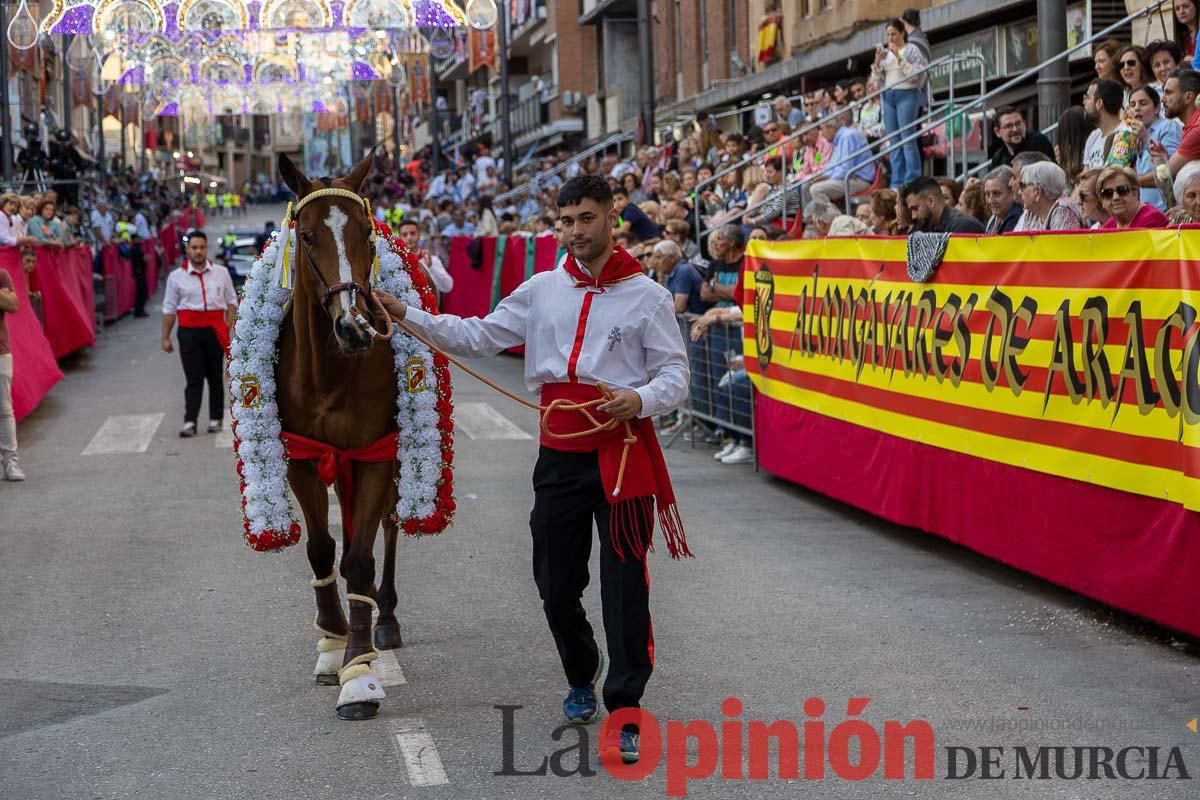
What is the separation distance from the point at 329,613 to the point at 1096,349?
12.5ft

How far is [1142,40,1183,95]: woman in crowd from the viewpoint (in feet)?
41.0

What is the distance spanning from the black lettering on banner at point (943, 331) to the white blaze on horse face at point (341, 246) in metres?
4.45

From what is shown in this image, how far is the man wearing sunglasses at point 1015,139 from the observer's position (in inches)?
522

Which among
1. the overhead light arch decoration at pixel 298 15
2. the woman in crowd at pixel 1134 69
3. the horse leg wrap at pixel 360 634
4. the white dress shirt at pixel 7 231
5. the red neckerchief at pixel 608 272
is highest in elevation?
the overhead light arch decoration at pixel 298 15

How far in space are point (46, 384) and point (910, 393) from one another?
12296 mm

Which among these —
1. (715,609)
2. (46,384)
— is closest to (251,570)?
(715,609)

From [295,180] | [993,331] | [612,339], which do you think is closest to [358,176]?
[295,180]

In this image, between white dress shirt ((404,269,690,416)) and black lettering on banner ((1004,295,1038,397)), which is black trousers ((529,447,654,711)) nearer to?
white dress shirt ((404,269,690,416))

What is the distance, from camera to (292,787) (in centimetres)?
583

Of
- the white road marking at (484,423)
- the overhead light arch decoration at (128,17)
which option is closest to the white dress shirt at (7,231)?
the overhead light arch decoration at (128,17)

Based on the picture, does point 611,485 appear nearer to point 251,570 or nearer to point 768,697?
point 768,697

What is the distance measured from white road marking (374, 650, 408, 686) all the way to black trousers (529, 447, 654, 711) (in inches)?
45.2

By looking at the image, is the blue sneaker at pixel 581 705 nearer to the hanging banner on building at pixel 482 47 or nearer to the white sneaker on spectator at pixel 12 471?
the white sneaker on spectator at pixel 12 471

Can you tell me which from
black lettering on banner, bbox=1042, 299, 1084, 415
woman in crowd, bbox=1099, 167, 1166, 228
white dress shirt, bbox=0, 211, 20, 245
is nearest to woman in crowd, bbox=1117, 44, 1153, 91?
woman in crowd, bbox=1099, 167, 1166, 228
